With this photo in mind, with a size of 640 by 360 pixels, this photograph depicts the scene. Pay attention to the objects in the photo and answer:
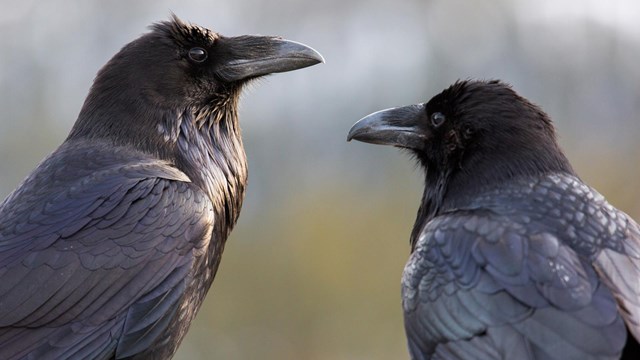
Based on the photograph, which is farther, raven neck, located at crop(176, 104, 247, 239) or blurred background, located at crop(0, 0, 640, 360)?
blurred background, located at crop(0, 0, 640, 360)

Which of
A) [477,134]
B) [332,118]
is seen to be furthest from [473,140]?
[332,118]

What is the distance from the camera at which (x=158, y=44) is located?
7012mm

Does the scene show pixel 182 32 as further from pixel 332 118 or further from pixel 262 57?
pixel 332 118

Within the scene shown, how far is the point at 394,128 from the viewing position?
22.7 ft

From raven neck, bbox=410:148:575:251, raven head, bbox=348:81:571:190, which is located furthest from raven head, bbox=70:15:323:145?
raven neck, bbox=410:148:575:251

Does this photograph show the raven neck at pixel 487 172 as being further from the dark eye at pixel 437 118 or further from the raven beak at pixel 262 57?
the raven beak at pixel 262 57

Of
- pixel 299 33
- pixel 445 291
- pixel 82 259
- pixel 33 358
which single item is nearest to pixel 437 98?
pixel 445 291

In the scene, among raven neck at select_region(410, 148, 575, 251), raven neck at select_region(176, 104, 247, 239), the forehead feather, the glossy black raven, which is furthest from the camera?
the forehead feather

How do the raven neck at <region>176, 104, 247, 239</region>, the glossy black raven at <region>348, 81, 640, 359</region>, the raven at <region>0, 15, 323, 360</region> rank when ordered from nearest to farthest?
1. the glossy black raven at <region>348, 81, 640, 359</region>
2. the raven at <region>0, 15, 323, 360</region>
3. the raven neck at <region>176, 104, 247, 239</region>

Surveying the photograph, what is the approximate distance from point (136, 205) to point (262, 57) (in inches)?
52.0

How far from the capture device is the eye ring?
23.3ft

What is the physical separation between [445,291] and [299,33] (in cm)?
6034

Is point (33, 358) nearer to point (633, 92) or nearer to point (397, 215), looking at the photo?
point (397, 215)

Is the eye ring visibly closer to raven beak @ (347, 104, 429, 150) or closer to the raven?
the raven
